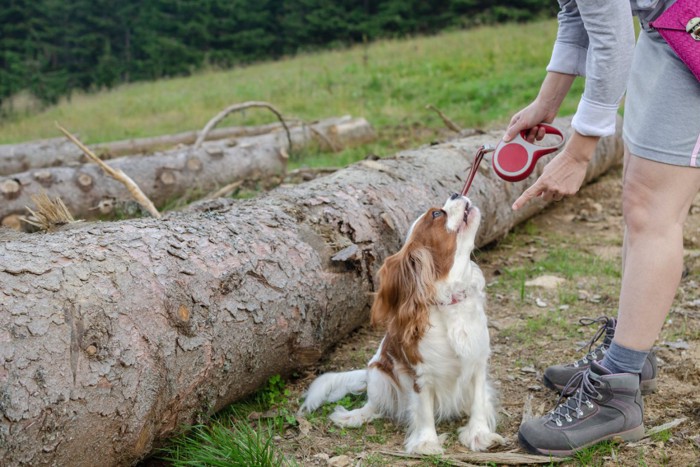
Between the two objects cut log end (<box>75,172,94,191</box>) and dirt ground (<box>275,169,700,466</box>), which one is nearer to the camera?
dirt ground (<box>275,169,700,466</box>)

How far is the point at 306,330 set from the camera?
3.43 metres

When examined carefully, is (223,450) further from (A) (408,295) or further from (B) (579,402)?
(B) (579,402)

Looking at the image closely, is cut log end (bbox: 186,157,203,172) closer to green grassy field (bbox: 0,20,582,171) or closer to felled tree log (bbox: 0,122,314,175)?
green grassy field (bbox: 0,20,582,171)

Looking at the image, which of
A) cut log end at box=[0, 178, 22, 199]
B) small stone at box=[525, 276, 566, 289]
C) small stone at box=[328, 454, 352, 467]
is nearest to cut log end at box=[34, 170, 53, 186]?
cut log end at box=[0, 178, 22, 199]

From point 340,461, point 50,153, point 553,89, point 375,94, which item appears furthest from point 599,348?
point 375,94

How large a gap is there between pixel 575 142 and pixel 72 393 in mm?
2091

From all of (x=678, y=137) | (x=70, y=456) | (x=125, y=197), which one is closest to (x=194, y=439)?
(x=70, y=456)

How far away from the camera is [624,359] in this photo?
2631 millimetres

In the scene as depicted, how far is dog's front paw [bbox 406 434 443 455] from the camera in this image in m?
2.79

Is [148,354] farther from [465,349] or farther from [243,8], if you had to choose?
[243,8]

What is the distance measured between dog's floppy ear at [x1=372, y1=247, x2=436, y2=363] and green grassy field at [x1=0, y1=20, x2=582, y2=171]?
603 cm

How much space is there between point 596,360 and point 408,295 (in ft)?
3.19

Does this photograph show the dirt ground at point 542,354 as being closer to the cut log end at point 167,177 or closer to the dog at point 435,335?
the dog at point 435,335

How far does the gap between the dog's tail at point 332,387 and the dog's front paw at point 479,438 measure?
2.15ft
